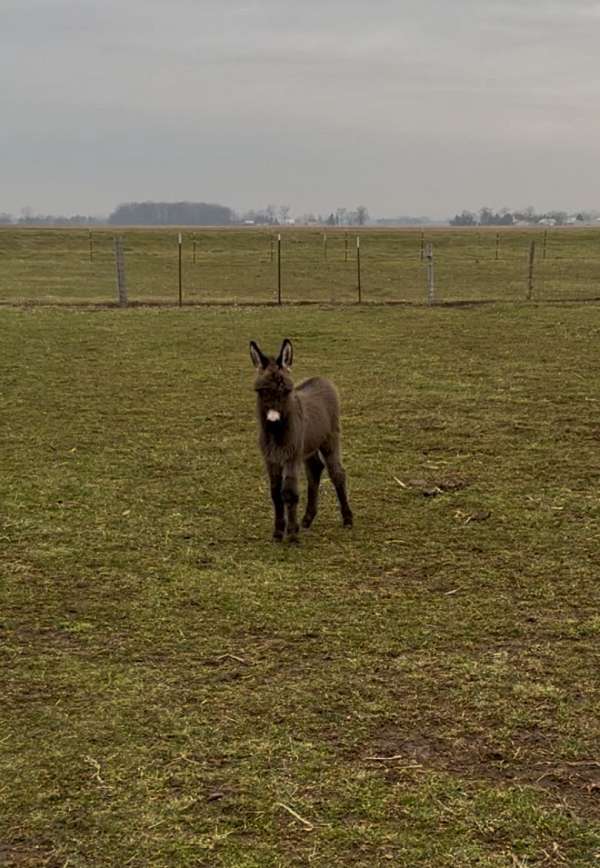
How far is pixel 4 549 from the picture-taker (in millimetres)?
6461

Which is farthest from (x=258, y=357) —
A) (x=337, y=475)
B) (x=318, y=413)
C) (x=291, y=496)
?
(x=337, y=475)

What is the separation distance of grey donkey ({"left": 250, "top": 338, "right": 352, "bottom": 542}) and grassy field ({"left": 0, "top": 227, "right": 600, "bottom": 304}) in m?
18.0

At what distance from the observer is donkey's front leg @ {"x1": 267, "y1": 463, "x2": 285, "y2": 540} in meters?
6.70

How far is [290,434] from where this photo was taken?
6.59m

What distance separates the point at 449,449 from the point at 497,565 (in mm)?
3307

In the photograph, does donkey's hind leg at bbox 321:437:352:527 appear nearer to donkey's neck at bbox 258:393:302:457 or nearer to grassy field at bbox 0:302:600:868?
grassy field at bbox 0:302:600:868

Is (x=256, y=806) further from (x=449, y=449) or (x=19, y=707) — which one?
(x=449, y=449)

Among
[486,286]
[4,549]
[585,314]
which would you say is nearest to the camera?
[4,549]

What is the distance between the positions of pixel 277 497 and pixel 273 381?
0.86 meters

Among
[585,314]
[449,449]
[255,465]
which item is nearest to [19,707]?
[255,465]

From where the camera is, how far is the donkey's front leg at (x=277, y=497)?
6.70m

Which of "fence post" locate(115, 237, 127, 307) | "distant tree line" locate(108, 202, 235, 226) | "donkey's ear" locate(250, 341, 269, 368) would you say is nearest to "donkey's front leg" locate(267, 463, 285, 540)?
"donkey's ear" locate(250, 341, 269, 368)

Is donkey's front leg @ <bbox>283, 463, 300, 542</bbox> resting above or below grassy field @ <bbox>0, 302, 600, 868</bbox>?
above

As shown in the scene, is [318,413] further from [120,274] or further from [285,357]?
[120,274]
